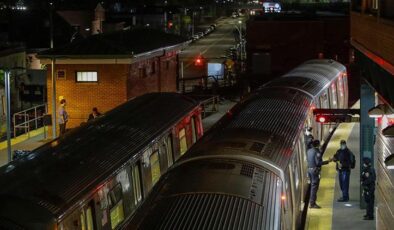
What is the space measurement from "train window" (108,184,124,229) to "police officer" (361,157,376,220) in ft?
18.2

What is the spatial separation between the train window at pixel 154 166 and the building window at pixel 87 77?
1037 centimetres

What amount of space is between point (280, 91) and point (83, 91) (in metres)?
8.71

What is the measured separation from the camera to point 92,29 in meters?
44.5

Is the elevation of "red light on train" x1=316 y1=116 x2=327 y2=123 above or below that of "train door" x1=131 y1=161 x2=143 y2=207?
above

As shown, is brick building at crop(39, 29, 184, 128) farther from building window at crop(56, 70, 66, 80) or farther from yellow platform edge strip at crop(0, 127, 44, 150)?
yellow platform edge strip at crop(0, 127, 44, 150)

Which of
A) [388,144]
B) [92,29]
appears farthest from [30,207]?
[92,29]

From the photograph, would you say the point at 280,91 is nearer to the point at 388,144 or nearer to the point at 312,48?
the point at 388,144

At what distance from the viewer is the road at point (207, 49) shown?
189 feet

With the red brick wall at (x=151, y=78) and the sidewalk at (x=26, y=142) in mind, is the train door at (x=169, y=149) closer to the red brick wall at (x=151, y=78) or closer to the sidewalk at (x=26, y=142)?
the sidewalk at (x=26, y=142)

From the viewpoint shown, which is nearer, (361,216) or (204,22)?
(361,216)

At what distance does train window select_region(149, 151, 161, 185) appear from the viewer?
12.4 m

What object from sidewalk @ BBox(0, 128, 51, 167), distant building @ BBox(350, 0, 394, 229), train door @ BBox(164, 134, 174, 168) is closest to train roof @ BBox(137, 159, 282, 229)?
distant building @ BBox(350, 0, 394, 229)

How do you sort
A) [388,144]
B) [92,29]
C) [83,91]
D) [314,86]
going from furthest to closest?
[92,29], [83,91], [314,86], [388,144]

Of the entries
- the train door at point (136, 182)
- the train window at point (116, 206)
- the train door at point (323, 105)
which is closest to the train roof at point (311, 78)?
the train door at point (323, 105)
